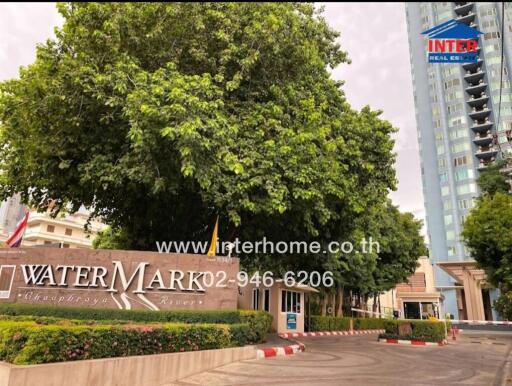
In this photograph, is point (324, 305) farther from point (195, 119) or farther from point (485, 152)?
point (485, 152)

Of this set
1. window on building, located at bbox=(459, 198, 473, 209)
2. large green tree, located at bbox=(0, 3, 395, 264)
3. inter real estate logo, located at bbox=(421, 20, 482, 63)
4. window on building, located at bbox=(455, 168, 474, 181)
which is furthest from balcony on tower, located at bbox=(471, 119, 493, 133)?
large green tree, located at bbox=(0, 3, 395, 264)

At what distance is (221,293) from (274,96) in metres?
5.83

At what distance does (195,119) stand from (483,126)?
55.7 metres

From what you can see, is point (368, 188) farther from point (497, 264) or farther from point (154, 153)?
point (497, 264)

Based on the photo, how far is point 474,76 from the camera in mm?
55500

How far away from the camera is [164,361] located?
7453 millimetres

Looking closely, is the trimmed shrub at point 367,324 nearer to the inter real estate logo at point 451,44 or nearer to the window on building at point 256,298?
the window on building at point 256,298

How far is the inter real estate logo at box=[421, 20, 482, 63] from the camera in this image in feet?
48.8

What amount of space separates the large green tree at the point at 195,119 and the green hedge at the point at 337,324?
14.1 meters

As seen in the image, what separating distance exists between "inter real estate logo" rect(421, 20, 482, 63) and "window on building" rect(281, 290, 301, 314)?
13393 mm

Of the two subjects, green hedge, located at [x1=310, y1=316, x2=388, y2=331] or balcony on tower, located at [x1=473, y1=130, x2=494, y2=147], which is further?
balcony on tower, located at [x1=473, y1=130, x2=494, y2=147]

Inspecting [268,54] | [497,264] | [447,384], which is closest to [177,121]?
[268,54]

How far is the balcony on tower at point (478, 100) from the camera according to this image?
54.5 meters

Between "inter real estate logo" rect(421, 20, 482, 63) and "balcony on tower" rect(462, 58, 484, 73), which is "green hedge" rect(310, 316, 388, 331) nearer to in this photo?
"inter real estate logo" rect(421, 20, 482, 63)
